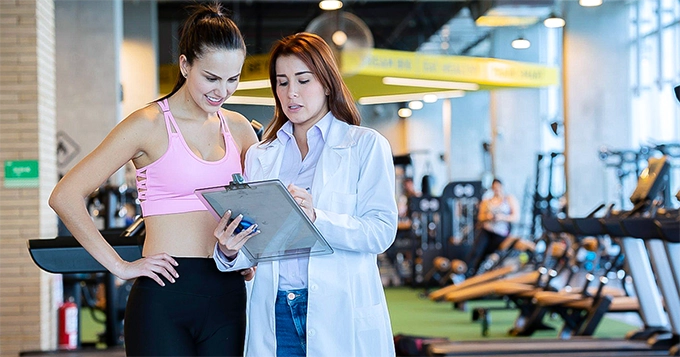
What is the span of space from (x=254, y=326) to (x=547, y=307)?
534 centimetres

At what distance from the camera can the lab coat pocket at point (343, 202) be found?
7.00 feet

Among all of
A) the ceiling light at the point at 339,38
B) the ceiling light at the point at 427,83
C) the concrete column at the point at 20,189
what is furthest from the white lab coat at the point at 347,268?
the ceiling light at the point at 427,83

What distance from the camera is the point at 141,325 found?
213cm

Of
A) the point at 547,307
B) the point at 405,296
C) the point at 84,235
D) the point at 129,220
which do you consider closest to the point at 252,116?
the point at 84,235

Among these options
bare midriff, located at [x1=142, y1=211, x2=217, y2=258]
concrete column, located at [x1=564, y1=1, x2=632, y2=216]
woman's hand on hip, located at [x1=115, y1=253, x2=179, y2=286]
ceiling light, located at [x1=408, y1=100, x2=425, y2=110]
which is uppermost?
ceiling light, located at [x1=408, y1=100, x2=425, y2=110]

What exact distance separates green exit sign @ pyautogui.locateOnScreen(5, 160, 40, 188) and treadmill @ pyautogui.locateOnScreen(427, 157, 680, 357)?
8.66 ft

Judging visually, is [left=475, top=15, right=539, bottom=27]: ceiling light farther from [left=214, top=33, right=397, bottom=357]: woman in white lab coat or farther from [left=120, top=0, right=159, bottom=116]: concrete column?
[left=214, top=33, right=397, bottom=357]: woman in white lab coat

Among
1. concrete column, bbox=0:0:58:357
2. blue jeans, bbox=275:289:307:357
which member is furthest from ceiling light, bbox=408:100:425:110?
blue jeans, bbox=275:289:307:357

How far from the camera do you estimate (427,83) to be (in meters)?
14.8

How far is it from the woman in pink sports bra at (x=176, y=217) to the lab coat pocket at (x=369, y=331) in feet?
0.96

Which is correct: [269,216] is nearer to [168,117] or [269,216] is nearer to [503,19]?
[168,117]

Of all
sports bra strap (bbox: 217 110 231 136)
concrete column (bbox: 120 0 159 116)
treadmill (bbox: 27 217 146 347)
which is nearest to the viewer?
sports bra strap (bbox: 217 110 231 136)

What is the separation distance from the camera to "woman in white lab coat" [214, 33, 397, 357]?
211 cm

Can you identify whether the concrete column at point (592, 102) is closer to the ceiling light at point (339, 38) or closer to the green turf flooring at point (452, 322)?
the green turf flooring at point (452, 322)
